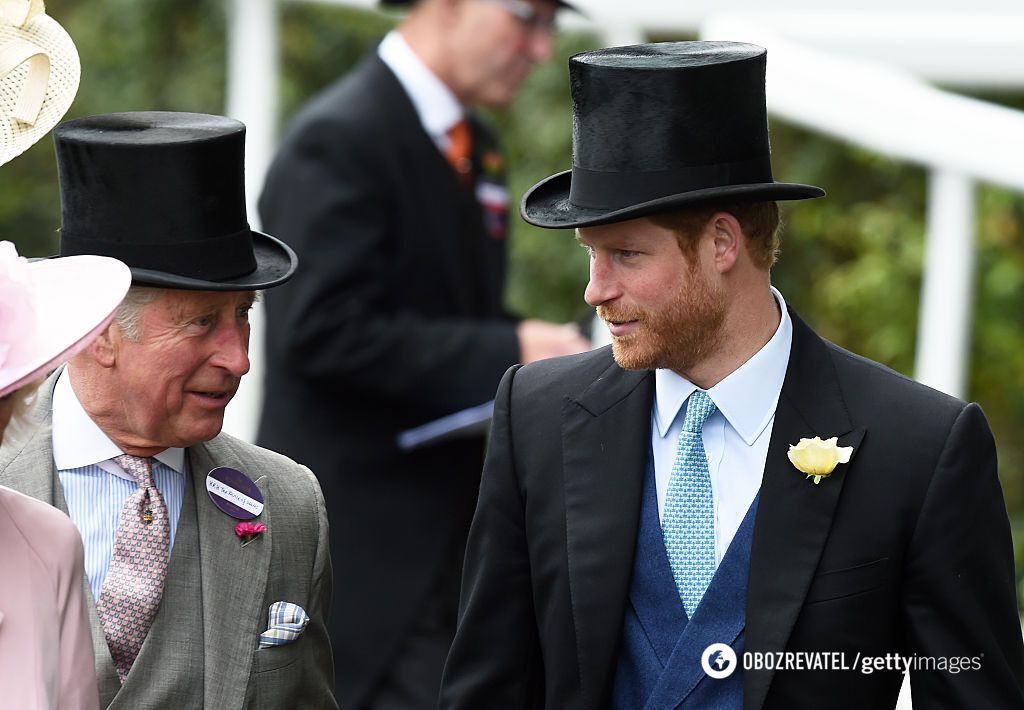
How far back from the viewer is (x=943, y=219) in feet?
19.0

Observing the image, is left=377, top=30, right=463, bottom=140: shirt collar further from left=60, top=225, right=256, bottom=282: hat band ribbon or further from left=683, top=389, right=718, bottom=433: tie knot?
left=683, top=389, right=718, bottom=433: tie knot

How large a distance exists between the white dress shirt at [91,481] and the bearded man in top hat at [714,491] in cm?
71

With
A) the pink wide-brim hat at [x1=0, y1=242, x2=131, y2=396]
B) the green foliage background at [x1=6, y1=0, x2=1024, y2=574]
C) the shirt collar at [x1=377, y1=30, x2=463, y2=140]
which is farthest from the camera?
the green foliage background at [x1=6, y1=0, x2=1024, y2=574]

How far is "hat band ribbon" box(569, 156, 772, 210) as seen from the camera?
11.1 feet

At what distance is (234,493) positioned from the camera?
3.70m

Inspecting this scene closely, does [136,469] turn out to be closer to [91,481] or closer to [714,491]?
[91,481]

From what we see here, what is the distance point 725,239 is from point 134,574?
1.31 m

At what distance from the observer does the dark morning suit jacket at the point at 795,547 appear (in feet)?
10.8

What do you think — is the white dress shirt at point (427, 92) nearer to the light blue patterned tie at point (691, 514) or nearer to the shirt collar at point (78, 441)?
the shirt collar at point (78, 441)

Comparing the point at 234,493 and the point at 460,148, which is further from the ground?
the point at 460,148

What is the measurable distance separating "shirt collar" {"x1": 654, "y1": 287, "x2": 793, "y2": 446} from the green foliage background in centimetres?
439

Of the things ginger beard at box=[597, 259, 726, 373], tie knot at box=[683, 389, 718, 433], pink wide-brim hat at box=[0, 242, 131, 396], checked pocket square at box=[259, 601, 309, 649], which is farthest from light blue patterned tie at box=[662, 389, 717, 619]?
pink wide-brim hat at box=[0, 242, 131, 396]

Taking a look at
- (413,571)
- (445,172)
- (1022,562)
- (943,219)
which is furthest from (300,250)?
(1022,562)

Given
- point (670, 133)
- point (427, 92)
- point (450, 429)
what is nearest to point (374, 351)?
point (450, 429)
